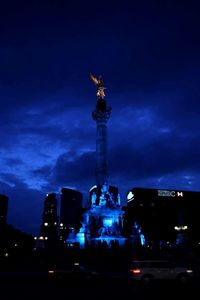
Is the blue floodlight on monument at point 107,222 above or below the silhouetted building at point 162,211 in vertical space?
below

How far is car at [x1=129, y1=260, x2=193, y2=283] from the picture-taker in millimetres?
22516

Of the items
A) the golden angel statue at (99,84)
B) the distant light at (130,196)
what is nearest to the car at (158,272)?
the golden angel statue at (99,84)

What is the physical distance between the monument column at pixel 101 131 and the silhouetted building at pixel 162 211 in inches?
2265

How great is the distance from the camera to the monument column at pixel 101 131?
6650 centimetres

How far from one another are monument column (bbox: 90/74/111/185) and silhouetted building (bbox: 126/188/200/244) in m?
57.5

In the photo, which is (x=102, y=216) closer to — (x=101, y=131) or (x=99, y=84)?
(x=101, y=131)

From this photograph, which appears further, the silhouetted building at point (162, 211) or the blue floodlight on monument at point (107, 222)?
the silhouetted building at point (162, 211)

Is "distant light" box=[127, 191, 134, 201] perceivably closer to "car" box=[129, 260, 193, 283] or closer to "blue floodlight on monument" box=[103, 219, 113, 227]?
"blue floodlight on monument" box=[103, 219, 113, 227]

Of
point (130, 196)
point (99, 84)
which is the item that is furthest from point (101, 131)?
point (130, 196)

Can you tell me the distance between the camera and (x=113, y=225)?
60969 mm

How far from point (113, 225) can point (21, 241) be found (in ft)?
146

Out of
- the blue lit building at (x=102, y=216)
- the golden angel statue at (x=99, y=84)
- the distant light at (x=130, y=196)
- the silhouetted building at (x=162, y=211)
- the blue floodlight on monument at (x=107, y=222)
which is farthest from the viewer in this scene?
the distant light at (x=130, y=196)

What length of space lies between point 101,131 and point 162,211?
71.4 meters

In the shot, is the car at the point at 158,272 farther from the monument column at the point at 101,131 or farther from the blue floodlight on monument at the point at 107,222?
the monument column at the point at 101,131
